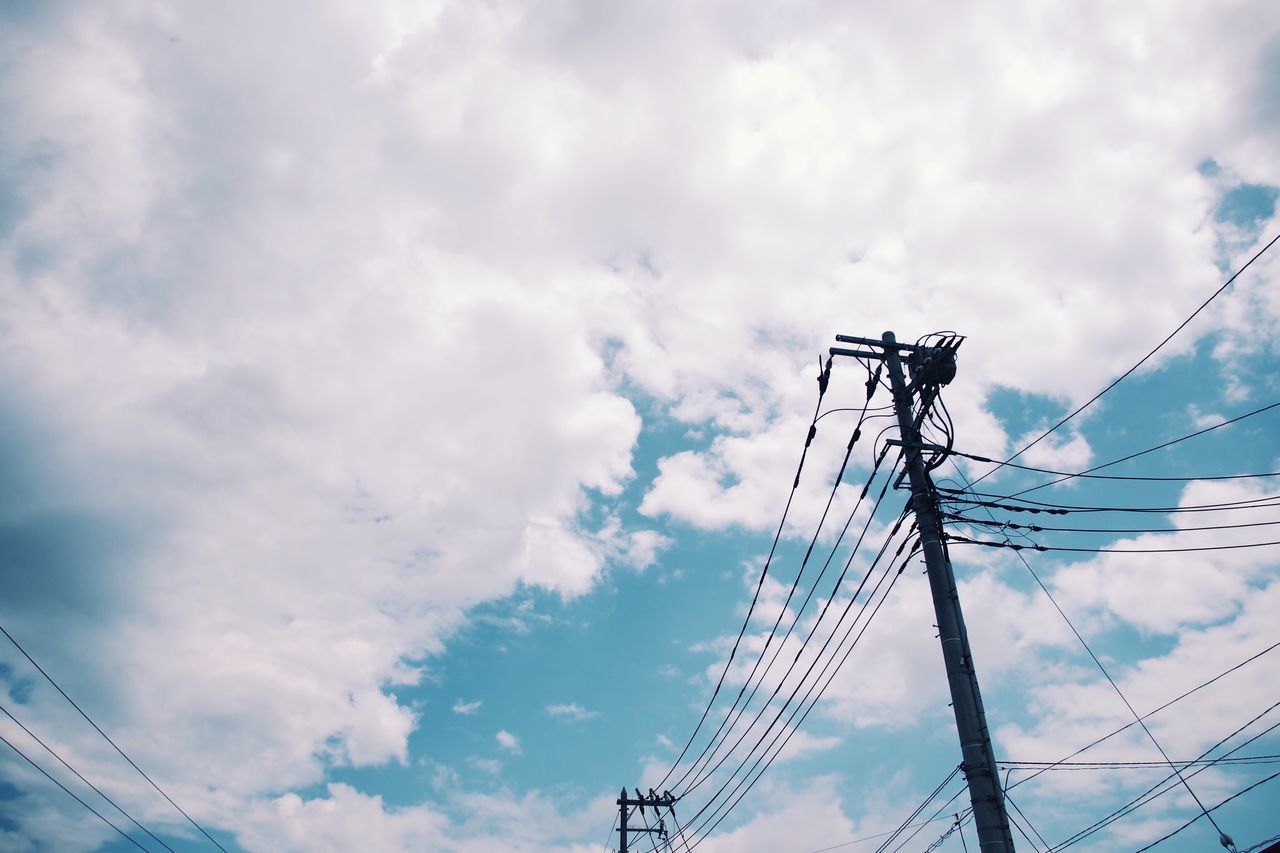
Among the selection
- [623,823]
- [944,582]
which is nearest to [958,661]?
[944,582]

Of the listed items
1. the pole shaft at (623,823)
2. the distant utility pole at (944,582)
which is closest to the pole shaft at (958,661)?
the distant utility pole at (944,582)

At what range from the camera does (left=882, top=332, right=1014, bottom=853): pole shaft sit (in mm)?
9805

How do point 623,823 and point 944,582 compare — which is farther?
point 623,823

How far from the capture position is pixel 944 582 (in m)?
11.6

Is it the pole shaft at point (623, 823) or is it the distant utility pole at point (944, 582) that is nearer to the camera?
the distant utility pole at point (944, 582)

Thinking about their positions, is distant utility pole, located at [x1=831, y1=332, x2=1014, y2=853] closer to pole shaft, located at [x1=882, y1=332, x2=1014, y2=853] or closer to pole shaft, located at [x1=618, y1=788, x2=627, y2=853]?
pole shaft, located at [x1=882, y1=332, x2=1014, y2=853]

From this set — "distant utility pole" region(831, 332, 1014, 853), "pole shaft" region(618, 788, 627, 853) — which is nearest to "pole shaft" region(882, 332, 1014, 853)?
"distant utility pole" region(831, 332, 1014, 853)

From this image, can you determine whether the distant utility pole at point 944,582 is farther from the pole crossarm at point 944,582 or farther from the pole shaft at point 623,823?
the pole shaft at point 623,823

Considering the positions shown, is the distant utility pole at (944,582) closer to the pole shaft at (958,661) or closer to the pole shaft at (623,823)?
the pole shaft at (958,661)

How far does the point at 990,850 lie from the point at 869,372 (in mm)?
7709

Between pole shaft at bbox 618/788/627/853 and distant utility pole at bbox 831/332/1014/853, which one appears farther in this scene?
pole shaft at bbox 618/788/627/853

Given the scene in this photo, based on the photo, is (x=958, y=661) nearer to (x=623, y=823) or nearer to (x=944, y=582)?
(x=944, y=582)

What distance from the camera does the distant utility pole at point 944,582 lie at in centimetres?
985

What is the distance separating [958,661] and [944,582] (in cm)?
121
